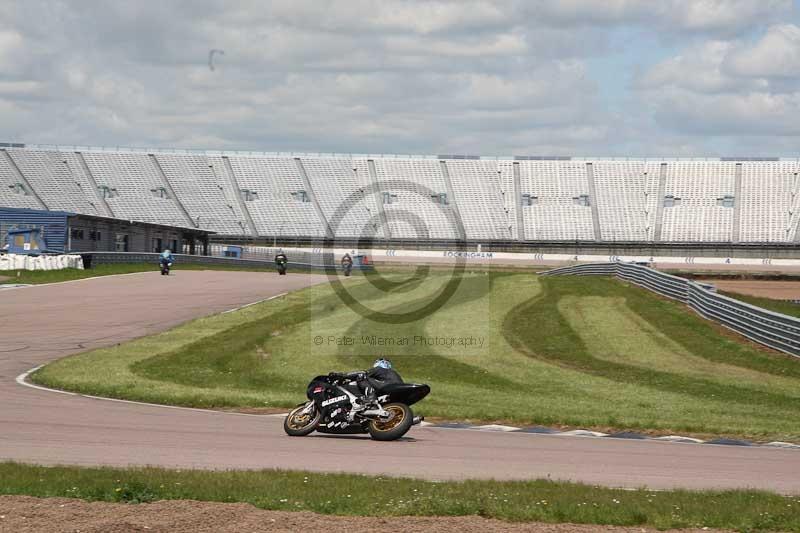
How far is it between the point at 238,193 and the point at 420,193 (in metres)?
19.1

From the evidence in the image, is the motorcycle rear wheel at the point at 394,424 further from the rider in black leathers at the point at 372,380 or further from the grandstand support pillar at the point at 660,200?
the grandstand support pillar at the point at 660,200

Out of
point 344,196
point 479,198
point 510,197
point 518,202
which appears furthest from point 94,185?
point 518,202

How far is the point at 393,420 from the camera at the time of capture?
1430 centimetres

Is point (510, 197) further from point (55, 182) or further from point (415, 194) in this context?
point (55, 182)

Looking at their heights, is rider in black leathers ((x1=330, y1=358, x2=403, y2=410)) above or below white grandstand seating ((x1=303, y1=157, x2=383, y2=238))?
below

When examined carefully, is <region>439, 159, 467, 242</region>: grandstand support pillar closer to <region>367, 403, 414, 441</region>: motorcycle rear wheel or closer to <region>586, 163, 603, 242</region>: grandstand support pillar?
<region>586, 163, 603, 242</region>: grandstand support pillar

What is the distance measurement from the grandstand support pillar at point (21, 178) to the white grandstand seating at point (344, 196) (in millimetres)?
27074

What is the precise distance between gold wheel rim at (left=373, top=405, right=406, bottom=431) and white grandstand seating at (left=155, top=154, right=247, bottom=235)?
3483 inches

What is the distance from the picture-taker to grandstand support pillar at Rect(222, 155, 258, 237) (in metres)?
102

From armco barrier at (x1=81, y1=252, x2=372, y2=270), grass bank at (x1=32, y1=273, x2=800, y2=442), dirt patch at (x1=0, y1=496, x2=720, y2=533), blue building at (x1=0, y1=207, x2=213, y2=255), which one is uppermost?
blue building at (x1=0, y1=207, x2=213, y2=255)

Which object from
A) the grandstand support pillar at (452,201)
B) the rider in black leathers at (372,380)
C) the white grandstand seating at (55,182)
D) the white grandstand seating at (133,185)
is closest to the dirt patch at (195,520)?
the rider in black leathers at (372,380)

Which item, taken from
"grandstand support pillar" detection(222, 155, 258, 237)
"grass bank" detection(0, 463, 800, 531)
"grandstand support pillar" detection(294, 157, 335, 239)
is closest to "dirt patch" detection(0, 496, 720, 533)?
"grass bank" detection(0, 463, 800, 531)

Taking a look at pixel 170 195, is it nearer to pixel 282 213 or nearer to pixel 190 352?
pixel 282 213

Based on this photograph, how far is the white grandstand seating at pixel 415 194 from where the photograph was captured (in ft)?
336
